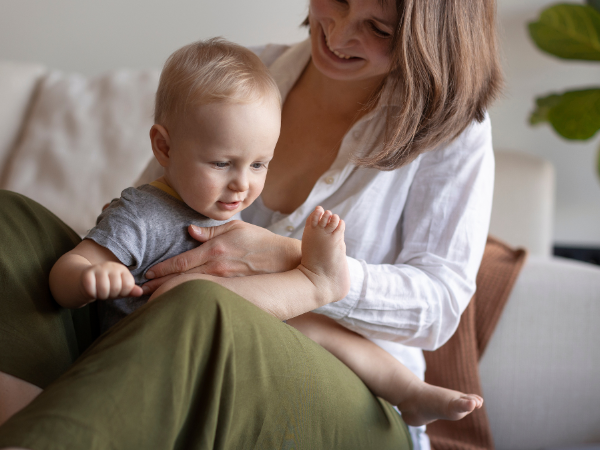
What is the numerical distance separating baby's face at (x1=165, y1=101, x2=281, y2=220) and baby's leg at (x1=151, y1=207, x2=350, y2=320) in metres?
0.11

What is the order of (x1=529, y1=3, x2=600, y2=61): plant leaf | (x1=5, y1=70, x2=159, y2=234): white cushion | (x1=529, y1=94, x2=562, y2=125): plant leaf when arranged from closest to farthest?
1. (x1=5, y1=70, x2=159, y2=234): white cushion
2. (x1=529, y1=3, x2=600, y2=61): plant leaf
3. (x1=529, y1=94, x2=562, y2=125): plant leaf

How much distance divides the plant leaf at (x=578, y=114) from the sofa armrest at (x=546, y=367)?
0.91 metres

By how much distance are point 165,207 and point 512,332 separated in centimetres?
80

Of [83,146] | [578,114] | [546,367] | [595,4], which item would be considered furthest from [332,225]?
[595,4]

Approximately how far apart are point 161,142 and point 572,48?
165cm

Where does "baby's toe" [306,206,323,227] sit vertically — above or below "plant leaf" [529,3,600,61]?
below

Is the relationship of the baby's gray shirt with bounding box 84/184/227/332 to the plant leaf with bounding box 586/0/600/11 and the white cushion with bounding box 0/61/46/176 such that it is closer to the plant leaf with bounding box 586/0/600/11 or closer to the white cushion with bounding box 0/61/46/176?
the white cushion with bounding box 0/61/46/176

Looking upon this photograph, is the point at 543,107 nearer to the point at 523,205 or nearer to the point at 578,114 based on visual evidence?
the point at 578,114

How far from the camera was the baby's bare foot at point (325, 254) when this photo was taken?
77 centimetres

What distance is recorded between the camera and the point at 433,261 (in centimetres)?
94

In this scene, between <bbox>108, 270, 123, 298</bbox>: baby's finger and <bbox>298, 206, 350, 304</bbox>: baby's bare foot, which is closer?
<bbox>108, 270, 123, 298</bbox>: baby's finger

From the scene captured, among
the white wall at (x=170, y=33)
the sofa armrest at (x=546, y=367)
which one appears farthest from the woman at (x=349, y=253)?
the white wall at (x=170, y=33)

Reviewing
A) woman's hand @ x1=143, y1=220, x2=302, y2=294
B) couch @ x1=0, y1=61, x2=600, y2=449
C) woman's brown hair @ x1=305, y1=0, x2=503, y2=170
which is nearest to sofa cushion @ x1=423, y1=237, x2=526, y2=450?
couch @ x1=0, y1=61, x2=600, y2=449

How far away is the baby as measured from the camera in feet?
2.42
